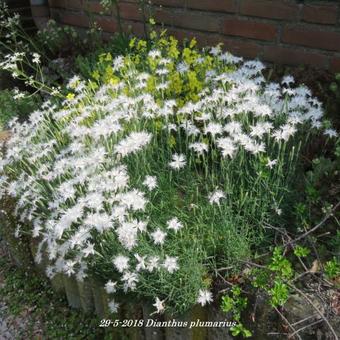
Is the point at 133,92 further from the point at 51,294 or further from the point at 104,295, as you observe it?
the point at 51,294

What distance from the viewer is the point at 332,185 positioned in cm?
219

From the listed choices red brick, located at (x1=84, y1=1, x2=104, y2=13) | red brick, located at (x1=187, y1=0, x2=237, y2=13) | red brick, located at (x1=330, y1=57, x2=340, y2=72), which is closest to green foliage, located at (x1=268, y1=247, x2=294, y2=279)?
red brick, located at (x1=330, y1=57, x2=340, y2=72)

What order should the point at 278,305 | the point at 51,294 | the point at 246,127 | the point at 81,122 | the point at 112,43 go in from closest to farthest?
the point at 278,305
the point at 246,127
the point at 81,122
the point at 51,294
the point at 112,43

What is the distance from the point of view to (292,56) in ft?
11.0

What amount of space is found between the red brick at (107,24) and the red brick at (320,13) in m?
2.26

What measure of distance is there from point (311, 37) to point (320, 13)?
18cm

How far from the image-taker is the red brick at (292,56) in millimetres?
3196

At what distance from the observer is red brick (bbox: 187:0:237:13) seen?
11.5 feet

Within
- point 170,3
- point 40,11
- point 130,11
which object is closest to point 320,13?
point 170,3

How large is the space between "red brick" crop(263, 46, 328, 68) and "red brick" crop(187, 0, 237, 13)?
445 millimetres

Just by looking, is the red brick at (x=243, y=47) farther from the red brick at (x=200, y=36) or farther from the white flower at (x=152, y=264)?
the white flower at (x=152, y=264)

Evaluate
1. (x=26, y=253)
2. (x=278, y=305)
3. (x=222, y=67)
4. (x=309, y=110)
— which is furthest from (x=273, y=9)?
(x=26, y=253)

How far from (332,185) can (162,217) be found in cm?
89

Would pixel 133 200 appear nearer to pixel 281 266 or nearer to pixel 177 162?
pixel 177 162
